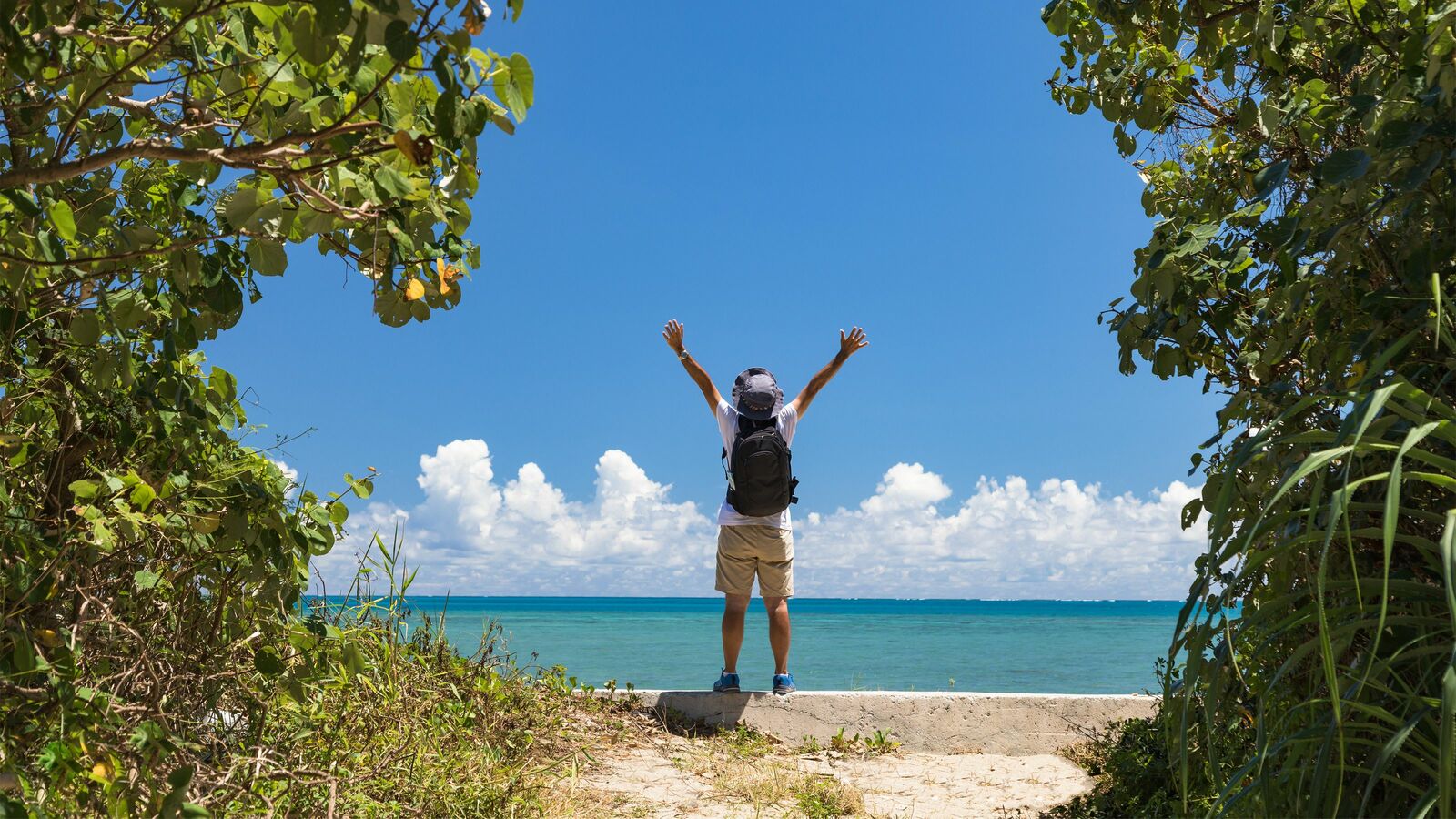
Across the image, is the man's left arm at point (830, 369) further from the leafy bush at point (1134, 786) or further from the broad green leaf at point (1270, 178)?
the broad green leaf at point (1270, 178)

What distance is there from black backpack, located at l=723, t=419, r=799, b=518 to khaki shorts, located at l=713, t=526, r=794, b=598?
15 cm

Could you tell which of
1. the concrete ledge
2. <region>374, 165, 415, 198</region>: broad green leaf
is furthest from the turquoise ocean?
<region>374, 165, 415, 198</region>: broad green leaf

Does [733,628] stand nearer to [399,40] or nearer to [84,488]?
[84,488]

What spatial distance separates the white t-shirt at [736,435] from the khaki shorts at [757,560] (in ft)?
0.12

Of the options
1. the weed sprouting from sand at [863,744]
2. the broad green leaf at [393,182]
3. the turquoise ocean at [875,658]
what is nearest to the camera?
the broad green leaf at [393,182]

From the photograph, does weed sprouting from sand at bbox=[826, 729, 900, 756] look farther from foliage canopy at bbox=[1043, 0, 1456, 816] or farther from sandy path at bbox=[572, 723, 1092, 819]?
foliage canopy at bbox=[1043, 0, 1456, 816]

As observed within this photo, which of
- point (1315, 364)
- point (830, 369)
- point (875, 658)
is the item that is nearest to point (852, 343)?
point (830, 369)

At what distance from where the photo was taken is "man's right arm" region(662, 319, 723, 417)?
6.20 meters

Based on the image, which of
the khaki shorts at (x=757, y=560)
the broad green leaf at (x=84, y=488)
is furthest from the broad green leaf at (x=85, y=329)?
the khaki shorts at (x=757, y=560)

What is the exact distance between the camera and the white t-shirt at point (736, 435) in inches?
239

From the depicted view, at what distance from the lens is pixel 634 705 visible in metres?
6.10

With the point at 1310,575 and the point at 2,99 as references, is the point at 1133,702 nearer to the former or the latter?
the point at 1310,575

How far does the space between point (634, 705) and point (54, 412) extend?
13.5ft

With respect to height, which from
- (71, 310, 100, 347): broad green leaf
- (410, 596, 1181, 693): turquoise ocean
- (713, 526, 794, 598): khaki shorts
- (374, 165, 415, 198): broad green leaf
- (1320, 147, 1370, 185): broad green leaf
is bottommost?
(410, 596, 1181, 693): turquoise ocean
